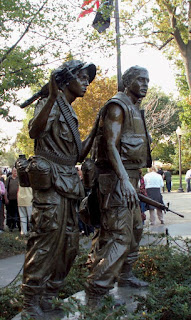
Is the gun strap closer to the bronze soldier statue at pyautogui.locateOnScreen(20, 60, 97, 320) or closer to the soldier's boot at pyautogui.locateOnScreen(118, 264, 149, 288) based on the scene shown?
the bronze soldier statue at pyautogui.locateOnScreen(20, 60, 97, 320)

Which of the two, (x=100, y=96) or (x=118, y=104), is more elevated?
(x=100, y=96)

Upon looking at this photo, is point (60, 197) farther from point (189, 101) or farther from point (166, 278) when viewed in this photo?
point (189, 101)

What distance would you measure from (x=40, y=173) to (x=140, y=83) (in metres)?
1.61

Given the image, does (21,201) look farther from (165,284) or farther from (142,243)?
(165,284)

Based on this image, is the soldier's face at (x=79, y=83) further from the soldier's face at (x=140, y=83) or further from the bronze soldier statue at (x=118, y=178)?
the soldier's face at (x=140, y=83)

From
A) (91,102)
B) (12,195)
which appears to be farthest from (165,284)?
(91,102)

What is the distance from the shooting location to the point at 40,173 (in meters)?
3.76

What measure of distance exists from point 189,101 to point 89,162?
24926 mm

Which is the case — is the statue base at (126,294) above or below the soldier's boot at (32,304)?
below

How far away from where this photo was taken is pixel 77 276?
5.57 m

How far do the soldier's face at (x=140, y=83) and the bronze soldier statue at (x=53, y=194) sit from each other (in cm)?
70

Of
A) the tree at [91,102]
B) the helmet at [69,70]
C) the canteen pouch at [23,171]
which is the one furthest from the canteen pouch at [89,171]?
the tree at [91,102]

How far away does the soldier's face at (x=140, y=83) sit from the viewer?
459cm

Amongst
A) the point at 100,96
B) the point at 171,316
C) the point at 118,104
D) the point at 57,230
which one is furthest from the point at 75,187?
the point at 100,96
